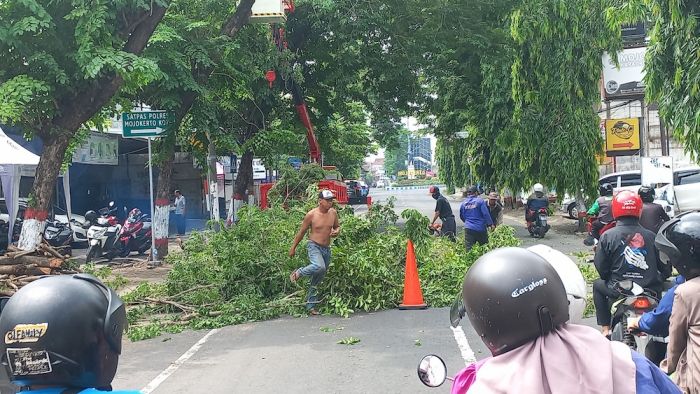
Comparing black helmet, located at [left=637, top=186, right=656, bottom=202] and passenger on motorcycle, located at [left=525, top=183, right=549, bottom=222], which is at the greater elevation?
black helmet, located at [left=637, top=186, right=656, bottom=202]

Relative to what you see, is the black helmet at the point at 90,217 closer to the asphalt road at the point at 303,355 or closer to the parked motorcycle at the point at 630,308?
the asphalt road at the point at 303,355

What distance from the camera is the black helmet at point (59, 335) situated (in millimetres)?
2100

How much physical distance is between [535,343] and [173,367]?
20.6 ft

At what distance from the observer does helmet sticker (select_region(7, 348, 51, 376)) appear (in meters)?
2.10

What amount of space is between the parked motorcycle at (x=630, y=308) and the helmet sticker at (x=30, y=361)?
4200 millimetres

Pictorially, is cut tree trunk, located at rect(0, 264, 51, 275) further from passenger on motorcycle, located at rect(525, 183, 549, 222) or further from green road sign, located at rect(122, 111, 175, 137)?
passenger on motorcycle, located at rect(525, 183, 549, 222)

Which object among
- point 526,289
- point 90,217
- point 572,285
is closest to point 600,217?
point 572,285

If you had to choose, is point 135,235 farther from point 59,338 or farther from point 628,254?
point 59,338

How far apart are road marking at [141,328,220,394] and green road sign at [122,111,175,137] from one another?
6.08 meters

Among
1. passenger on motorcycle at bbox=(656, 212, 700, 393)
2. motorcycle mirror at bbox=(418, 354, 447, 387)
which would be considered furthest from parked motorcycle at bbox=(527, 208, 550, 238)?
motorcycle mirror at bbox=(418, 354, 447, 387)

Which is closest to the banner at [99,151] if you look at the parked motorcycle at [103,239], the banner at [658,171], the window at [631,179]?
the parked motorcycle at [103,239]

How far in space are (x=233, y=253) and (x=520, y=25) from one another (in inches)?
520

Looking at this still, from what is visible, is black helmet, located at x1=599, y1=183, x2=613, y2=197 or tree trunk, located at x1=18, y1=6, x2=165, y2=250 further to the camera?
black helmet, located at x1=599, y1=183, x2=613, y2=197

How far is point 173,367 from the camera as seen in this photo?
7543mm
